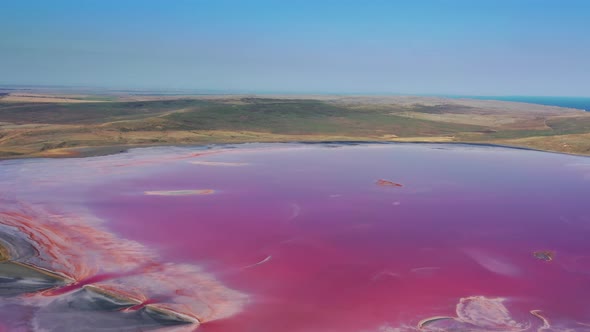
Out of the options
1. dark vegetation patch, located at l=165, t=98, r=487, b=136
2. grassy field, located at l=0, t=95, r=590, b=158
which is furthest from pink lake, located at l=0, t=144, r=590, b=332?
dark vegetation patch, located at l=165, t=98, r=487, b=136

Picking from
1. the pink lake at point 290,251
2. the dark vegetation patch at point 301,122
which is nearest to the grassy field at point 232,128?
the dark vegetation patch at point 301,122

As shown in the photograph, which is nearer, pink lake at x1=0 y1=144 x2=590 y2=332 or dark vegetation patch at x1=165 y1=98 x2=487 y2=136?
pink lake at x1=0 y1=144 x2=590 y2=332

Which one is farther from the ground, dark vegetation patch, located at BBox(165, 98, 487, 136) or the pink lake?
dark vegetation patch, located at BBox(165, 98, 487, 136)

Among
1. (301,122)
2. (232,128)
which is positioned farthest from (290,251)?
(301,122)

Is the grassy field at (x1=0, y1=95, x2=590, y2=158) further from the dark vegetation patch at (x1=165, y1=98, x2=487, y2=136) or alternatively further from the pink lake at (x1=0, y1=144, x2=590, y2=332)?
the pink lake at (x1=0, y1=144, x2=590, y2=332)

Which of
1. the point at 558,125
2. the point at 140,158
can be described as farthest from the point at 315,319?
the point at 558,125

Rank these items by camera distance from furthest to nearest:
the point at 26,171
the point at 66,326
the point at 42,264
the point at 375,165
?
the point at 375,165
the point at 26,171
the point at 42,264
the point at 66,326

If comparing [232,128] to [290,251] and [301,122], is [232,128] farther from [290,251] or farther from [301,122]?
[290,251]

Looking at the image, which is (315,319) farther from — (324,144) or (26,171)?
(324,144)


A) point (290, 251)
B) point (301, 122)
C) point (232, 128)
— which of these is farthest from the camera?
point (301, 122)
